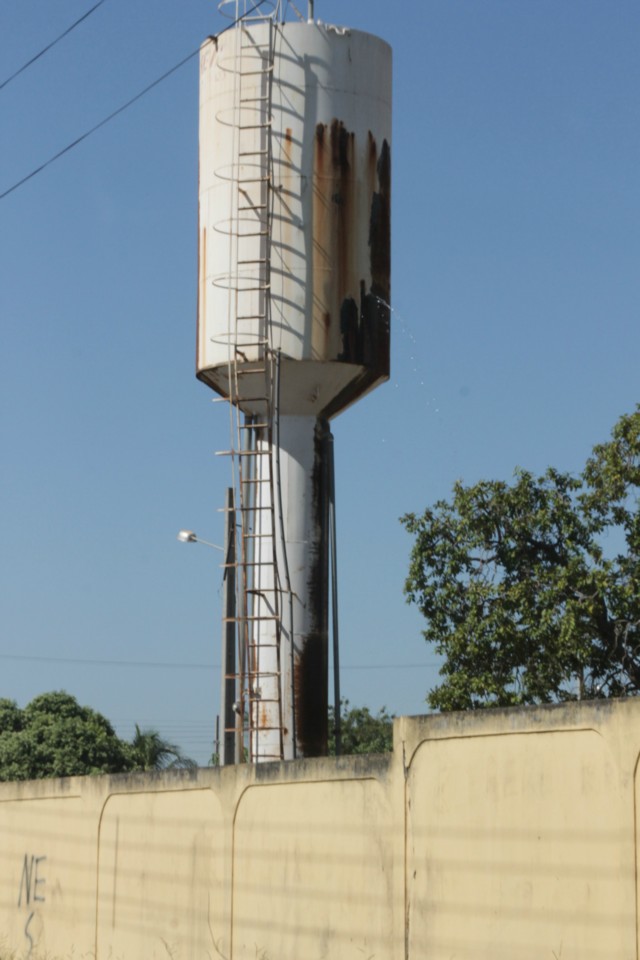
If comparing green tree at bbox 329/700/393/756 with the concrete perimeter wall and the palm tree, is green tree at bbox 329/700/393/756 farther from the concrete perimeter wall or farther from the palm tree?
the concrete perimeter wall

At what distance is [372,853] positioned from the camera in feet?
49.1

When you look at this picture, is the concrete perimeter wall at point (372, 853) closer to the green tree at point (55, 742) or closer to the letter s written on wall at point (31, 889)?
the letter s written on wall at point (31, 889)

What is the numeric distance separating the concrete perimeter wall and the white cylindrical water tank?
6.81 m

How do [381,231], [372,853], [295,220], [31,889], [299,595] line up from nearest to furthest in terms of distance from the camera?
[372,853] → [31,889] → [295,220] → [299,595] → [381,231]

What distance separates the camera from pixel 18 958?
69.4 feet

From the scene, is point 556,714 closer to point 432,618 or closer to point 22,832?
point 22,832

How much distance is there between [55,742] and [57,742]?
0.11 meters

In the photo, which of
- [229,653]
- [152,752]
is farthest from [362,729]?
[229,653]

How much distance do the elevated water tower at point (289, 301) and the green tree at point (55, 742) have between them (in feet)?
108

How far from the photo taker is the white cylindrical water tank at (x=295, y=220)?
22.7m

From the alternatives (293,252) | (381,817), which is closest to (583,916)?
(381,817)

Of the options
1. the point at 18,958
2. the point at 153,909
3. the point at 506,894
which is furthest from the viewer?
the point at 18,958

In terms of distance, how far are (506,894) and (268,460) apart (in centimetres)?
1111

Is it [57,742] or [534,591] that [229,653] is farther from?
[57,742]
